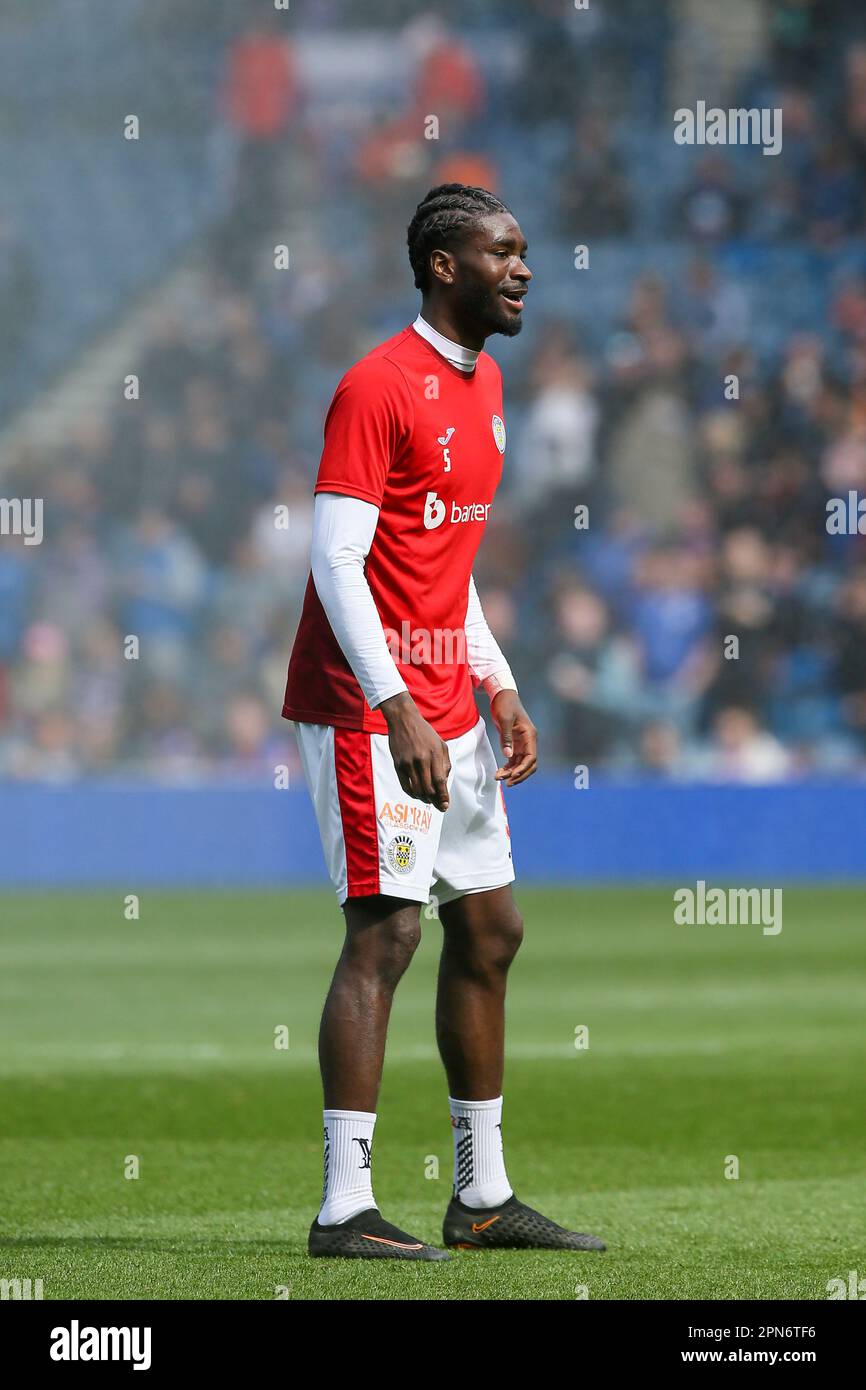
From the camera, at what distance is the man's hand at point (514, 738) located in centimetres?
443

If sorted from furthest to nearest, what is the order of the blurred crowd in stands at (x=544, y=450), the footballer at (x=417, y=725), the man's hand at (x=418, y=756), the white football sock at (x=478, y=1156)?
the blurred crowd in stands at (x=544, y=450)
the white football sock at (x=478, y=1156)
the footballer at (x=417, y=725)
the man's hand at (x=418, y=756)

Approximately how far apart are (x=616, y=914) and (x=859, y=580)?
438 centimetres

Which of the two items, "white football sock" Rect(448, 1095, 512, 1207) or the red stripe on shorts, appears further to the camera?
"white football sock" Rect(448, 1095, 512, 1207)

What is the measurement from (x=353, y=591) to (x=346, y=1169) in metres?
1.09

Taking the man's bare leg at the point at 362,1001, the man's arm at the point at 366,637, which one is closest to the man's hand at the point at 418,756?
the man's arm at the point at 366,637

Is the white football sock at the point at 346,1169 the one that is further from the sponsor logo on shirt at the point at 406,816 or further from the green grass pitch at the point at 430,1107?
the sponsor logo on shirt at the point at 406,816

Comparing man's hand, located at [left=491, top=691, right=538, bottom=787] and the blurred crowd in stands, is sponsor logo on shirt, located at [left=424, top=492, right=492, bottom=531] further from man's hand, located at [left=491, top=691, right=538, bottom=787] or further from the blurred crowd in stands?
the blurred crowd in stands

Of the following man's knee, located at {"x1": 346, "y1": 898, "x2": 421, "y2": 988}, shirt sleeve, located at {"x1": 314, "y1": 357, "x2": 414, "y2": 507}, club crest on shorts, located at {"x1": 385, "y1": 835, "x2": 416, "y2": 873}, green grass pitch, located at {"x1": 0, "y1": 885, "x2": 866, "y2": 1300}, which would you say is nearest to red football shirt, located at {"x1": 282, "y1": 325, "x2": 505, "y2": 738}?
shirt sleeve, located at {"x1": 314, "y1": 357, "x2": 414, "y2": 507}

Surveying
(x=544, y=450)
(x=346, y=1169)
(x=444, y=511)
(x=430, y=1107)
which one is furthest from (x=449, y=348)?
(x=544, y=450)

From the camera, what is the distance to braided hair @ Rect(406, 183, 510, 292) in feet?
14.3

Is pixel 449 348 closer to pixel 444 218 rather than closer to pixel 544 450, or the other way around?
pixel 444 218

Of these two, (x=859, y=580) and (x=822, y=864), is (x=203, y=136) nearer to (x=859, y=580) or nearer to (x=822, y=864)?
(x=859, y=580)

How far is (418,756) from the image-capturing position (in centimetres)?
403
